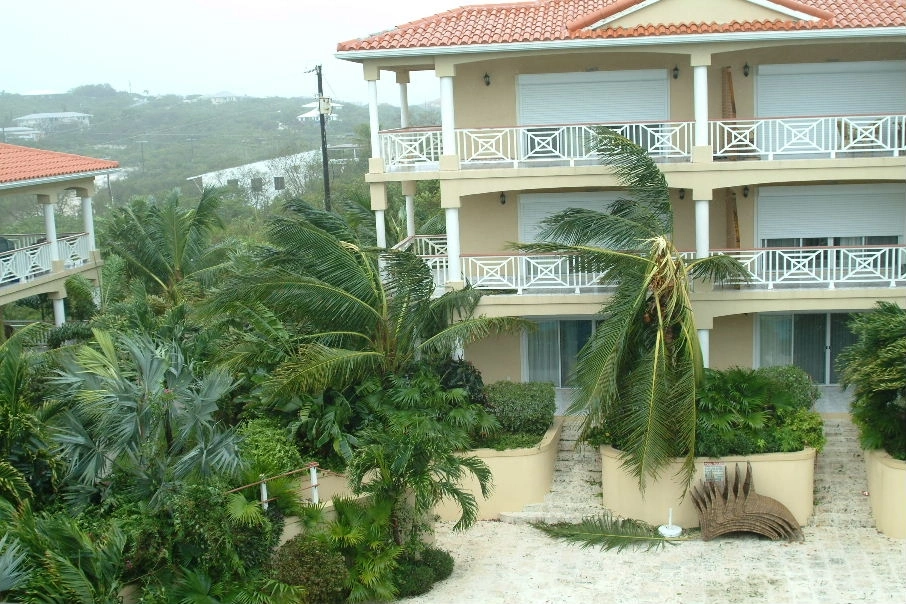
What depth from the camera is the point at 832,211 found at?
22516 millimetres

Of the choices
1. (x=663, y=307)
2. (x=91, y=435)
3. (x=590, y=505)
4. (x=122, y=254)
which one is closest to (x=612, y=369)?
(x=663, y=307)

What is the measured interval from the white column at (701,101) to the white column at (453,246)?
489 cm

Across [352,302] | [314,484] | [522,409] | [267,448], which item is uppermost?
[352,302]

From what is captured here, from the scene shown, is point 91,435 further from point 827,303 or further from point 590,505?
point 827,303

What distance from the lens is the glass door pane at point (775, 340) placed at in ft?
75.8

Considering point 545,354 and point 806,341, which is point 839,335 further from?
point 545,354

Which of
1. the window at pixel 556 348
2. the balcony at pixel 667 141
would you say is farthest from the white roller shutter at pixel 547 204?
the window at pixel 556 348

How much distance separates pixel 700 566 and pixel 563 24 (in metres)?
10.8

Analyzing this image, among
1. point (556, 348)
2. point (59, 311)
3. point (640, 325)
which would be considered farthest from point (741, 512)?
point (59, 311)

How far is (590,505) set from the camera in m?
19.8

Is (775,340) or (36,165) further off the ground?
(36,165)

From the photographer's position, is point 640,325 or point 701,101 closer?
point 640,325

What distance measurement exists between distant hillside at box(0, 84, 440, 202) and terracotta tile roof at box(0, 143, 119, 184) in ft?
115

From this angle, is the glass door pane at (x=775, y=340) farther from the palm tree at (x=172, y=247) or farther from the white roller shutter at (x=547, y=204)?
the palm tree at (x=172, y=247)
